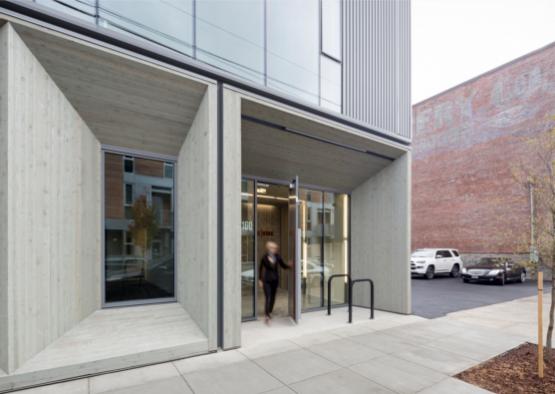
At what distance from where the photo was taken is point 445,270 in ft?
62.3

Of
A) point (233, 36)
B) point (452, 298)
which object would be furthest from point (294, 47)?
point (452, 298)

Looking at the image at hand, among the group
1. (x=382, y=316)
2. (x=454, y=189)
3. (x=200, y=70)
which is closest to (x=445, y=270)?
(x=454, y=189)

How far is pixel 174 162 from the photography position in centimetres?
694

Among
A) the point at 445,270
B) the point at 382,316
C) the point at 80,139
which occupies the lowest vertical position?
the point at 445,270

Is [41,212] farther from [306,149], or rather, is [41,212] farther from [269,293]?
[306,149]

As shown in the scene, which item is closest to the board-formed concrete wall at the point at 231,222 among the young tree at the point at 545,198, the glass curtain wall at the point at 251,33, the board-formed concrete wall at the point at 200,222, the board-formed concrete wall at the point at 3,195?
the board-formed concrete wall at the point at 200,222

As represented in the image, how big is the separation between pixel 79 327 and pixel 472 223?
22.1 metres

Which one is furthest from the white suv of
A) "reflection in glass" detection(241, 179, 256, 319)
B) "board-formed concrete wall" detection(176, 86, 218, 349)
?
"board-formed concrete wall" detection(176, 86, 218, 349)

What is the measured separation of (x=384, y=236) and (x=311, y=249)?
77.4 inches

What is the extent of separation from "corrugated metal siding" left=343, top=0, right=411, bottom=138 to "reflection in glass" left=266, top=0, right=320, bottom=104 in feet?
2.99

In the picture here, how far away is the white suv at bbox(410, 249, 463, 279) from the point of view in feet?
59.7

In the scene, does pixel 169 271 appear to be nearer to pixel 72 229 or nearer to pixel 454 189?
pixel 72 229

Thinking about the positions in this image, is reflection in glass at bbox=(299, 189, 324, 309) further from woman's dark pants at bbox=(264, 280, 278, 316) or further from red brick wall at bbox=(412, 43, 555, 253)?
red brick wall at bbox=(412, 43, 555, 253)

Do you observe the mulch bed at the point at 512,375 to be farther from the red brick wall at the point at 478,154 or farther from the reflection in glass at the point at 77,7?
the red brick wall at the point at 478,154
